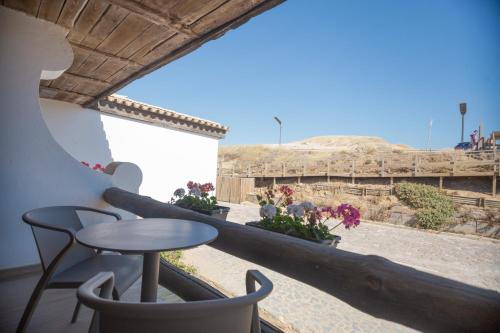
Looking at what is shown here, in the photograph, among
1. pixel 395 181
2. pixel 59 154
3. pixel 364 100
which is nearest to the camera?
pixel 59 154

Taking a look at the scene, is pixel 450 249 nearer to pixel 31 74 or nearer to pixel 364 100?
pixel 31 74

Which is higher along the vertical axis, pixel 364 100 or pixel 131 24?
pixel 364 100

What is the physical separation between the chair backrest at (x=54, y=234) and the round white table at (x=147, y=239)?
0.22 m

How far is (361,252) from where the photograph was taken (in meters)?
6.47

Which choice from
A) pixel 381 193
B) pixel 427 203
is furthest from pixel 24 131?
pixel 381 193

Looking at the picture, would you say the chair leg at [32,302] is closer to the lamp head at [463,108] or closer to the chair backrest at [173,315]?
the chair backrest at [173,315]

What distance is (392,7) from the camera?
7.99 meters

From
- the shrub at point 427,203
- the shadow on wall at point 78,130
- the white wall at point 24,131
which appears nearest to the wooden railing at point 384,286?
the white wall at point 24,131

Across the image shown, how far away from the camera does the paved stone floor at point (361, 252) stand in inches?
147

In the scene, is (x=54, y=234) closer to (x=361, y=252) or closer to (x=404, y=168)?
(x=361, y=252)

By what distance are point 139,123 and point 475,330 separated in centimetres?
682

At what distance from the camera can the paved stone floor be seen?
3734 mm

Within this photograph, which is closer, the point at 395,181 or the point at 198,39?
the point at 198,39

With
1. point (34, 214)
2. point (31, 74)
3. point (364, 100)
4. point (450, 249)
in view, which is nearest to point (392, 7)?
point (450, 249)
